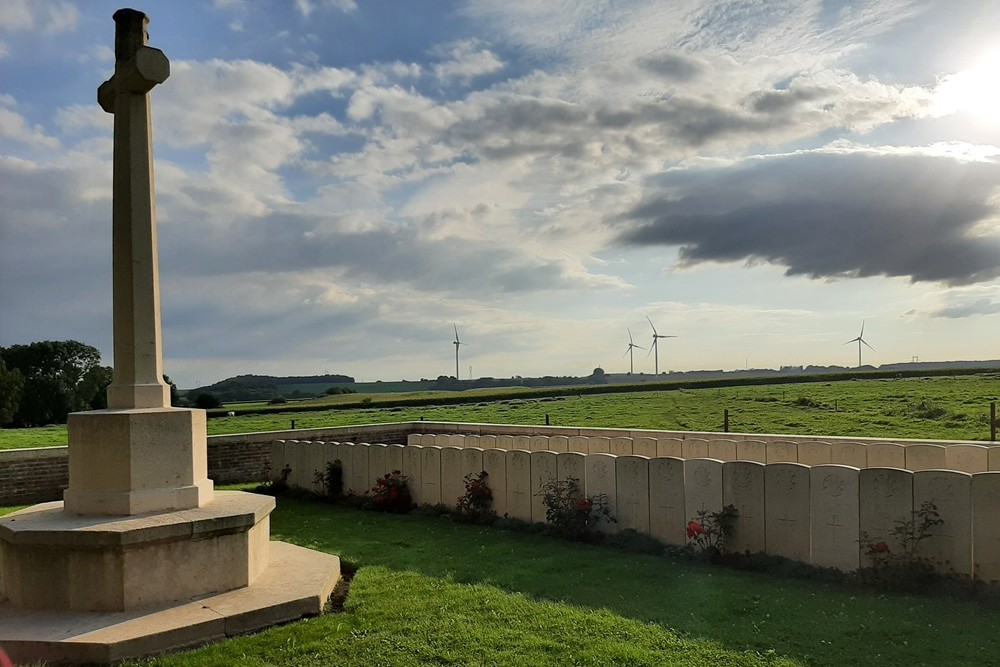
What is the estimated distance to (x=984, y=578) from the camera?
5.94 metres

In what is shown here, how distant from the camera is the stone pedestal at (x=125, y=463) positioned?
607cm

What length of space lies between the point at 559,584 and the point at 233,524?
9.52ft

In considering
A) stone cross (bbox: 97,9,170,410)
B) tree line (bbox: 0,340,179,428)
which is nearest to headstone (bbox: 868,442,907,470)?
stone cross (bbox: 97,9,170,410)

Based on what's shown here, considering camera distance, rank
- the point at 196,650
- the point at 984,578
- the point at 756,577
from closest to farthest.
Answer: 1. the point at 196,650
2. the point at 984,578
3. the point at 756,577

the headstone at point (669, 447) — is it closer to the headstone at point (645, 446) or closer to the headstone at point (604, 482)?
the headstone at point (645, 446)

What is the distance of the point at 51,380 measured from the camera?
37969mm

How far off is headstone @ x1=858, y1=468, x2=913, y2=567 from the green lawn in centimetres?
56

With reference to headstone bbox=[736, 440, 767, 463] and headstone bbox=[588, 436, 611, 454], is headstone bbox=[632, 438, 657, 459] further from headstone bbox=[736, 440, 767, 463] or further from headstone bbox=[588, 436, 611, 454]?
headstone bbox=[736, 440, 767, 463]

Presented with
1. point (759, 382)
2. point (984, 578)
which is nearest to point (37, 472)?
point (984, 578)

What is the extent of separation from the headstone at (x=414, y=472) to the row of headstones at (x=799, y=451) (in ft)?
7.62

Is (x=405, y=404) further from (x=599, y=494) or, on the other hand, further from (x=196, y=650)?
(x=196, y=650)

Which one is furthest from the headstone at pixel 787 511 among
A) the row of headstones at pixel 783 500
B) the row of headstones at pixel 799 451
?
the row of headstones at pixel 799 451

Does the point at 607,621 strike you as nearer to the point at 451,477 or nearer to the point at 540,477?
the point at 540,477

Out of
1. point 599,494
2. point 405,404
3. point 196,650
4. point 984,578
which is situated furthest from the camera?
point 405,404
